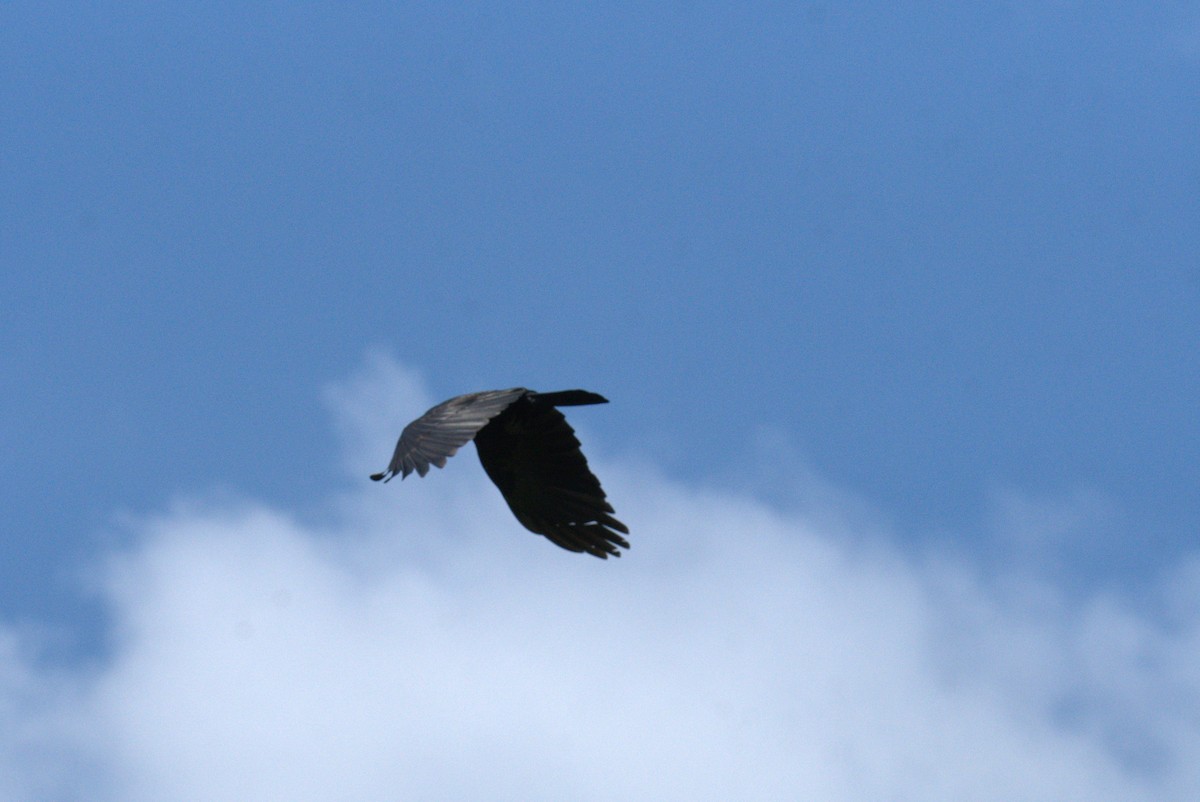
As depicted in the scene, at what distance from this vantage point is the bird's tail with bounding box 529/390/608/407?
2091 cm

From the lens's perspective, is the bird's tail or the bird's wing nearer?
the bird's wing

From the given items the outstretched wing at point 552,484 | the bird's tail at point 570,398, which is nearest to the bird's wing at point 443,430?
the bird's tail at point 570,398

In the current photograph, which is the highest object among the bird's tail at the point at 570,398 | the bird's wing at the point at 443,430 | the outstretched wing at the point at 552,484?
the bird's tail at the point at 570,398

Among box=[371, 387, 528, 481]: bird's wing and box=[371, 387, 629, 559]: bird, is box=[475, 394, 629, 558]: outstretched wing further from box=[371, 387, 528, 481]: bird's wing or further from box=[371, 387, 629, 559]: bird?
box=[371, 387, 528, 481]: bird's wing

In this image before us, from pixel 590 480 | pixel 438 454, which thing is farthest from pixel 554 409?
pixel 438 454

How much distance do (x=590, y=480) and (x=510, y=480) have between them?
1057mm

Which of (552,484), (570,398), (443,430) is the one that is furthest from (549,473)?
(443,430)

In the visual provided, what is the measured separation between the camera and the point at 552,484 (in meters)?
21.9

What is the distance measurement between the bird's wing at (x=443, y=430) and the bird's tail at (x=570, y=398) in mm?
323

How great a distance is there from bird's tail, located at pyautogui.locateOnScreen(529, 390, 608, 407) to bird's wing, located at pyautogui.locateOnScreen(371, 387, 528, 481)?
12.7 inches

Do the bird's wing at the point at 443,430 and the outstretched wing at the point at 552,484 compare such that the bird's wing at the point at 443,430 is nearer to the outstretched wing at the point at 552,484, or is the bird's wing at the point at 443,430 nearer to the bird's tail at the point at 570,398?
the bird's tail at the point at 570,398

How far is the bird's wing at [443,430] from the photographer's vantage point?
1792 centimetres

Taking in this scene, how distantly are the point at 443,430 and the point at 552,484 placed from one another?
3364 millimetres

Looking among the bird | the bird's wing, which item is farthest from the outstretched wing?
the bird's wing
